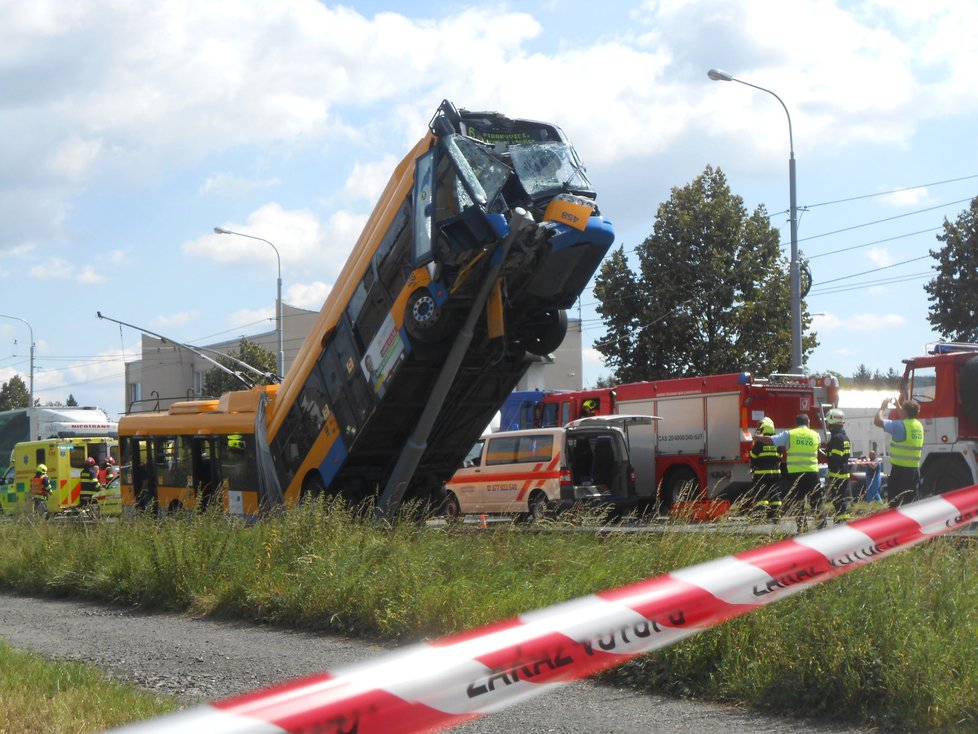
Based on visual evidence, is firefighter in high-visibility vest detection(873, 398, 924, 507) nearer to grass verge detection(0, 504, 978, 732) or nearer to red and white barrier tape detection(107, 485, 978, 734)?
grass verge detection(0, 504, 978, 732)

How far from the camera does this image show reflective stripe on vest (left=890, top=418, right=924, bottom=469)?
43.6ft

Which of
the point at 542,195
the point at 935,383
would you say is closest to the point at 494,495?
the point at 935,383

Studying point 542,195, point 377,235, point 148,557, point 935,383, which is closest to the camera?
point 148,557

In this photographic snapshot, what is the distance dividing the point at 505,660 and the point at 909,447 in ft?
40.0

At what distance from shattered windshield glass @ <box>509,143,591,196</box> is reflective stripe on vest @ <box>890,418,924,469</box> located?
5201 mm

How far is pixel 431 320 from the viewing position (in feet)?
38.7

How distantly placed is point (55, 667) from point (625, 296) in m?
26.2

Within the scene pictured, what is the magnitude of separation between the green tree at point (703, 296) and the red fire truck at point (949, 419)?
14.5 meters

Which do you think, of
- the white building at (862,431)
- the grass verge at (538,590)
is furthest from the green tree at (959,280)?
the grass verge at (538,590)

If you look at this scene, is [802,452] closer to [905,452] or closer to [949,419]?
[905,452]

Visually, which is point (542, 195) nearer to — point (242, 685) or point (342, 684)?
point (242, 685)

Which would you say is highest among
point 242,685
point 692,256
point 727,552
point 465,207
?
point 692,256

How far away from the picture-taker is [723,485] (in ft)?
62.1

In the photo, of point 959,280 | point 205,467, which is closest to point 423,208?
point 205,467
